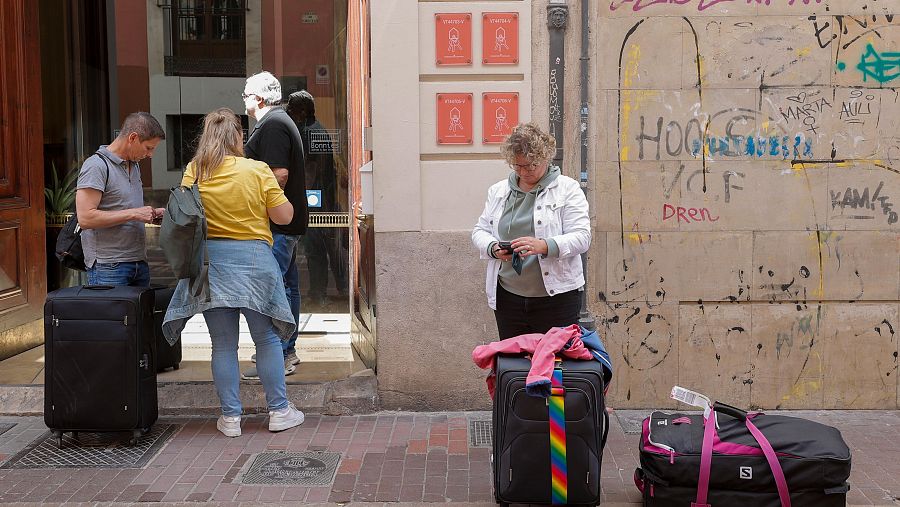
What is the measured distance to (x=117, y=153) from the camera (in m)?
5.89

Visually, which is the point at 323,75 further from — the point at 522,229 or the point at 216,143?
the point at 522,229

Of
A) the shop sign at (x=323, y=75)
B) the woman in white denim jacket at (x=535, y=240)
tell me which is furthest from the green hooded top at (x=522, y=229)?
the shop sign at (x=323, y=75)

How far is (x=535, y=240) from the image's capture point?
199 inches

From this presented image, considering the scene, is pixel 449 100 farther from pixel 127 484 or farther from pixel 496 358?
pixel 127 484

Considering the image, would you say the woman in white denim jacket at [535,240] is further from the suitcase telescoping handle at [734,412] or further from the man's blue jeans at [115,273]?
the man's blue jeans at [115,273]

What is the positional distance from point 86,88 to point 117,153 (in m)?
2.34

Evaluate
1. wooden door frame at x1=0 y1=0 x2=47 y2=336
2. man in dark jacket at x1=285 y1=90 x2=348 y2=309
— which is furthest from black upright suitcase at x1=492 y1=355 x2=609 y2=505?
wooden door frame at x1=0 y1=0 x2=47 y2=336

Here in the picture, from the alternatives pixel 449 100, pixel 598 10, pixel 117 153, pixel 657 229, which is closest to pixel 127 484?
pixel 117 153

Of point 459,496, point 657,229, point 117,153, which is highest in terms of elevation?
point 117,153

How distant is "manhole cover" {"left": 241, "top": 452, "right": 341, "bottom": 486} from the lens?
5.30 meters

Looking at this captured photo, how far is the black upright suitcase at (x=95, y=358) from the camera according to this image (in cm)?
562

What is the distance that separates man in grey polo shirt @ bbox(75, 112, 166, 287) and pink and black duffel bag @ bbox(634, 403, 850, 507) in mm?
3171

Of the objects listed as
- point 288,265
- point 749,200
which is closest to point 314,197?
point 288,265

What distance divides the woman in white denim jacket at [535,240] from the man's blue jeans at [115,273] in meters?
2.11
